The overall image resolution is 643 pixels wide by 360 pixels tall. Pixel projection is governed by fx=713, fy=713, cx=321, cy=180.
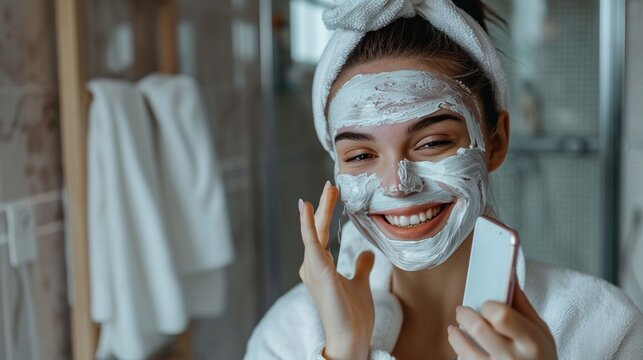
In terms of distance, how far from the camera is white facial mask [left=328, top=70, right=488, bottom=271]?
0.78m

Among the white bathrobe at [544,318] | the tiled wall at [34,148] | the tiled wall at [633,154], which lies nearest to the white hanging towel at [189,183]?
the tiled wall at [34,148]

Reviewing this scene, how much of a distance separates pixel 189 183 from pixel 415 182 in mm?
822

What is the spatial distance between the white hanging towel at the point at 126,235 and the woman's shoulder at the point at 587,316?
745 mm

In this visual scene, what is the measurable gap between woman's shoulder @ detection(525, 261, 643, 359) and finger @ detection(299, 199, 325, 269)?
28 centimetres

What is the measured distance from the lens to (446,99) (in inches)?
31.8

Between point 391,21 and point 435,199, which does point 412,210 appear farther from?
point 391,21

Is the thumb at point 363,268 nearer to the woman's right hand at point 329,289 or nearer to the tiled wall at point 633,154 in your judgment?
the woman's right hand at point 329,289

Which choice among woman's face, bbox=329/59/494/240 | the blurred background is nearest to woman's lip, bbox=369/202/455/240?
woman's face, bbox=329/59/494/240

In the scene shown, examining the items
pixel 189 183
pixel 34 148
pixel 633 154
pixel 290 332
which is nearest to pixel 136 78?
pixel 189 183

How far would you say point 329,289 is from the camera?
0.76 m

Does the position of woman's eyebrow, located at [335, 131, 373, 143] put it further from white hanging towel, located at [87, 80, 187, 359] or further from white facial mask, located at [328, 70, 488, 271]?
white hanging towel, located at [87, 80, 187, 359]

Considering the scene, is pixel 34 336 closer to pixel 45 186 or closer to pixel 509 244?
pixel 45 186

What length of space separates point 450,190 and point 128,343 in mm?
771

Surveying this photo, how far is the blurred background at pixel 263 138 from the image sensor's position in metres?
1.18
